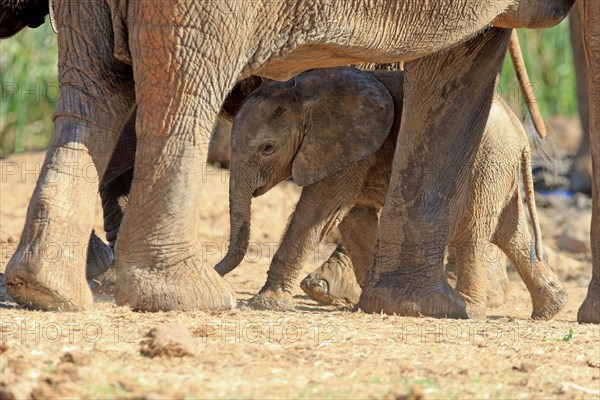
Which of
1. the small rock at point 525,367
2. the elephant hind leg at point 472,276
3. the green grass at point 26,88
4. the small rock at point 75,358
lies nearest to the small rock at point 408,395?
the small rock at point 525,367

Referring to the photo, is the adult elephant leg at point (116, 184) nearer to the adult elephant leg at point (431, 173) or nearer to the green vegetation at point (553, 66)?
the adult elephant leg at point (431, 173)

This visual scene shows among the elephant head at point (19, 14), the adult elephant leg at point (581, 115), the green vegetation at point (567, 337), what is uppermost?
the adult elephant leg at point (581, 115)

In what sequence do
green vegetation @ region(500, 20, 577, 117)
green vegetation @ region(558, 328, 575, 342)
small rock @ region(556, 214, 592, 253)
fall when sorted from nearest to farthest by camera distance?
green vegetation @ region(558, 328, 575, 342)
small rock @ region(556, 214, 592, 253)
green vegetation @ region(500, 20, 577, 117)

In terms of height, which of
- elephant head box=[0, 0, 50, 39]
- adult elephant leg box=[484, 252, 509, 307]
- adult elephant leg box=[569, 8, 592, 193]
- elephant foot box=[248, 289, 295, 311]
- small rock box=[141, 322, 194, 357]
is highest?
adult elephant leg box=[569, 8, 592, 193]

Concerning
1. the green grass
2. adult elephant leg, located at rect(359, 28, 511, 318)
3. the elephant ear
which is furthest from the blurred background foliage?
adult elephant leg, located at rect(359, 28, 511, 318)

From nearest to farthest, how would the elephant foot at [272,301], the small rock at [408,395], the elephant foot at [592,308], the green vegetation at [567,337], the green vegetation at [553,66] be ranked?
the small rock at [408,395] < the green vegetation at [567,337] < the elephant foot at [592,308] < the elephant foot at [272,301] < the green vegetation at [553,66]

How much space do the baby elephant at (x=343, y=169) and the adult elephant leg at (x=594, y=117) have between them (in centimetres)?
79

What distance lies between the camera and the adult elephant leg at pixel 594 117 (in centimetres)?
494

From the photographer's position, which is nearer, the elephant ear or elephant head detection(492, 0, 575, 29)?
elephant head detection(492, 0, 575, 29)

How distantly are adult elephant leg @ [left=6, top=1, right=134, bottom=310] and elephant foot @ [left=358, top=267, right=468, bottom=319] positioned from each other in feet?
4.43

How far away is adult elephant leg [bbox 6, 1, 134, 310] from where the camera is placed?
4.04m

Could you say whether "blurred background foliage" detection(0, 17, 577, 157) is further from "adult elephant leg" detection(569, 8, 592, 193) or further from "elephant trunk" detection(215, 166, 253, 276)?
"elephant trunk" detection(215, 166, 253, 276)

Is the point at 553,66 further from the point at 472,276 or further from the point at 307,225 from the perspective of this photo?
the point at 307,225

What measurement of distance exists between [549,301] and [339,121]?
1.40 meters
